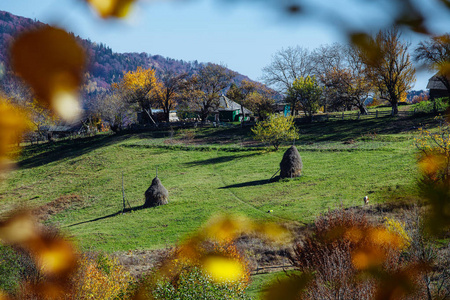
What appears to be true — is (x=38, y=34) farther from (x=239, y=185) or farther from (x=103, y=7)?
(x=239, y=185)

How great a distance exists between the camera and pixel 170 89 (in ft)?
206

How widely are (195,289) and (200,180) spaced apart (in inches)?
853

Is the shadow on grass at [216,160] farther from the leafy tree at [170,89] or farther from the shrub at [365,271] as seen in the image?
the shrub at [365,271]

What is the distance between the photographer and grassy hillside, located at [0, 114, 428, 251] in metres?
20.7

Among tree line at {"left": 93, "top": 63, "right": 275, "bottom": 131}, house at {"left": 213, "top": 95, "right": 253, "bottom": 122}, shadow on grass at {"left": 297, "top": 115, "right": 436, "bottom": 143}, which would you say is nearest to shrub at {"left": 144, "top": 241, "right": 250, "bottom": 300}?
shadow on grass at {"left": 297, "top": 115, "right": 436, "bottom": 143}

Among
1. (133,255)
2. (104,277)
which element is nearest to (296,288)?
(104,277)

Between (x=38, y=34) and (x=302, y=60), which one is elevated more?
(x=302, y=60)

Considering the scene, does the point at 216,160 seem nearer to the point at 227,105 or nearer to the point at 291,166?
the point at 291,166

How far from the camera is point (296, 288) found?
1.55 meters

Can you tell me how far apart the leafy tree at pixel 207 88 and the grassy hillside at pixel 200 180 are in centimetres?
985

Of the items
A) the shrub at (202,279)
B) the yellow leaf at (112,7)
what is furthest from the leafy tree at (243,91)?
the yellow leaf at (112,7)

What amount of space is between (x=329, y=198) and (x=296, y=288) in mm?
21190

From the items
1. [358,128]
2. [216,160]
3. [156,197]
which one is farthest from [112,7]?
[358,128]

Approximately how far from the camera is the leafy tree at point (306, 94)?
5153 cm
